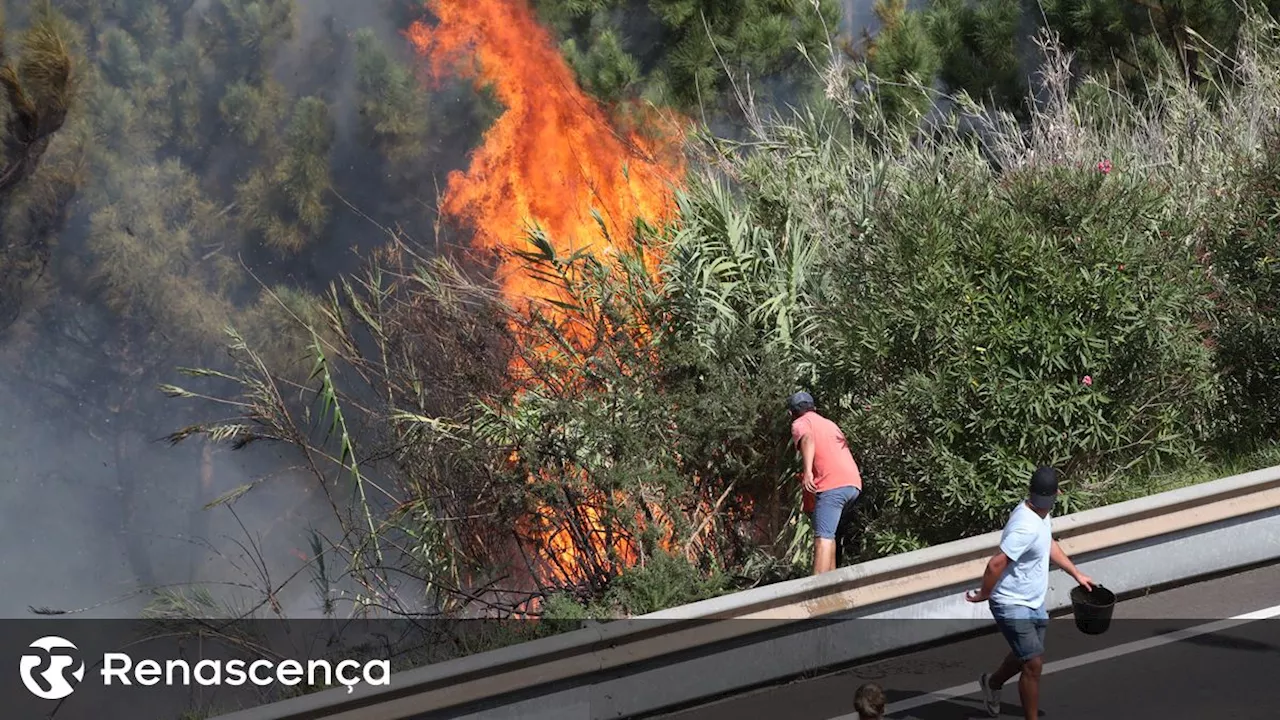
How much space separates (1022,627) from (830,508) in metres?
2.75

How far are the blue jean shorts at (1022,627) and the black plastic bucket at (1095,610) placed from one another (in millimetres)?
248

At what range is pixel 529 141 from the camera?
1152 inches

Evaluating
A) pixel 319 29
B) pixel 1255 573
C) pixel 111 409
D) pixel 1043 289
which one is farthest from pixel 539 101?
pixel 1255 573

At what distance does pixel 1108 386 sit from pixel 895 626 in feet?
9.70

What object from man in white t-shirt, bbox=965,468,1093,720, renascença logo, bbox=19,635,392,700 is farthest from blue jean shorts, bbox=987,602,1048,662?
renascença logo, bbox=19,635,392,700

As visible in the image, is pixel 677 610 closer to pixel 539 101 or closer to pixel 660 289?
pixel 660 289

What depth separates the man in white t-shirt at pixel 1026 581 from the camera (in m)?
7.33

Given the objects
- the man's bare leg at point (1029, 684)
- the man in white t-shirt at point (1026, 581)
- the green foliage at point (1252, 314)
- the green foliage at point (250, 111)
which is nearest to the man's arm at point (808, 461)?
the man in white t-shirt at point (1026, 581)

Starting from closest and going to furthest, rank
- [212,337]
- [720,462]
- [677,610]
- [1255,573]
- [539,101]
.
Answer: [677,610] < [1255,573] < [720,462] < [539,101] < [212,337]

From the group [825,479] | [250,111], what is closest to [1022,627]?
[825,479]

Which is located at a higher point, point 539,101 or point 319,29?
point 319,29

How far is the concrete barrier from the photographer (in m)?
7.90

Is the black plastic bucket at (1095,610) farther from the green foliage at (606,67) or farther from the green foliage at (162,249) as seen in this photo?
the green foliage at (162,249)

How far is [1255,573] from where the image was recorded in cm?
941
